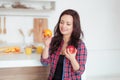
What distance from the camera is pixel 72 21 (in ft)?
4.52

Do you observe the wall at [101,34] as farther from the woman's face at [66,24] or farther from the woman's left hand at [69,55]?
the woman's left hand at [69,55]

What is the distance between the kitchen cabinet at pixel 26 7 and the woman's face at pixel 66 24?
1.33 m

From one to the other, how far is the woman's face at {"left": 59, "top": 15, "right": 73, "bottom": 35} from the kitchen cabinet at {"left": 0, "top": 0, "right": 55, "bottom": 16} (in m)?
1.33

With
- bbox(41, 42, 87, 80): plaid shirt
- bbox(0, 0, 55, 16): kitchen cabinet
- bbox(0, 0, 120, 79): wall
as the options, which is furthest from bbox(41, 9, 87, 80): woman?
bbox(0, 0, 120, 79): wall

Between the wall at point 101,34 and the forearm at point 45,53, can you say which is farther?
the wall at point 101,34

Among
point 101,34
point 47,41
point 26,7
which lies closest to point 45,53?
point 47,41

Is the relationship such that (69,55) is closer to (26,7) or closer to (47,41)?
(47,41)

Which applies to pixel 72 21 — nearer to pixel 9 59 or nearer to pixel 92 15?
pixel 9 59

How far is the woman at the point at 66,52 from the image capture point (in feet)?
4.36

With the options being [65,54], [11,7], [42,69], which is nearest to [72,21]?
[65,54]

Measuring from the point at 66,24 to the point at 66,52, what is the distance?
183 millimetres

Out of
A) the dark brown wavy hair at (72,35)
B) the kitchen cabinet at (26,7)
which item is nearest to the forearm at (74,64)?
the dark brown wavy hair at (72,35)

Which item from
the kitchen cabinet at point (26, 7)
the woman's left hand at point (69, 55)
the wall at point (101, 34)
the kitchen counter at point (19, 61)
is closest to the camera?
the woman's left hand at point (69, 55)

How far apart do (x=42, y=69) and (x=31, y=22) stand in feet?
4.54
